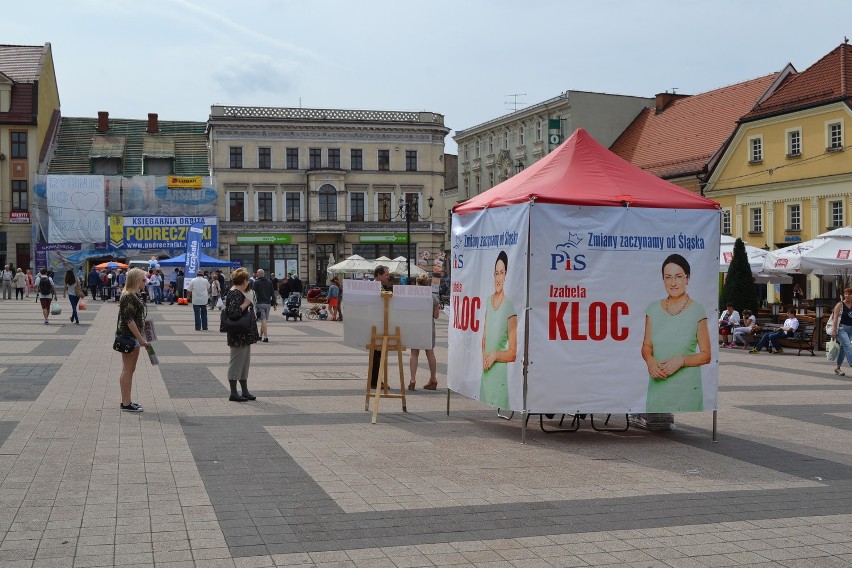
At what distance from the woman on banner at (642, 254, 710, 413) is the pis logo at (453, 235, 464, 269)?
2345 millimetres

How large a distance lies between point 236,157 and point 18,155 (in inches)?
557

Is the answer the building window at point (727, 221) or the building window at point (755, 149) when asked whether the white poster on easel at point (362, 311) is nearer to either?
the building window at point (755, 149)

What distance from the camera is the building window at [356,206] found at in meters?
74.4

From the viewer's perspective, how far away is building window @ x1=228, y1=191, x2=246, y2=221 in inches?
2844

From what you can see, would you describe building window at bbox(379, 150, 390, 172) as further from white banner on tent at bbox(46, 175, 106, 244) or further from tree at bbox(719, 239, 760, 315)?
tree at bbox(719, 239, 760, 315)

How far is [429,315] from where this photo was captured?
1259 cm

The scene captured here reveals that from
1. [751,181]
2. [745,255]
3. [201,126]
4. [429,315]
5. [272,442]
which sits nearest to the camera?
[272,442]

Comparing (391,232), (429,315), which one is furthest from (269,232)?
(429,315)

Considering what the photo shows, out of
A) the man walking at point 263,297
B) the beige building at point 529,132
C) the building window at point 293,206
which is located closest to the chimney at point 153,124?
the building window at point 293,206

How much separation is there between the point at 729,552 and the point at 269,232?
67760 millimetres

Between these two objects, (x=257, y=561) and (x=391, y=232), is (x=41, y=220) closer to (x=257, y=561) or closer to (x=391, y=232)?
(x=391, y=232)

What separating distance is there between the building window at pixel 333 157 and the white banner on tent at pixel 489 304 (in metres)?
62.8

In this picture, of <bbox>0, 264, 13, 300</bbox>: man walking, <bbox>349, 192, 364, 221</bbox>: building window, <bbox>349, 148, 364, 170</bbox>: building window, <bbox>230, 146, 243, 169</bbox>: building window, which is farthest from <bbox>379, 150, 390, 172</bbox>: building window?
<bbox>0, 264, 13, 300</bbox>: man walking

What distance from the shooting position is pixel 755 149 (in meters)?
47.8
